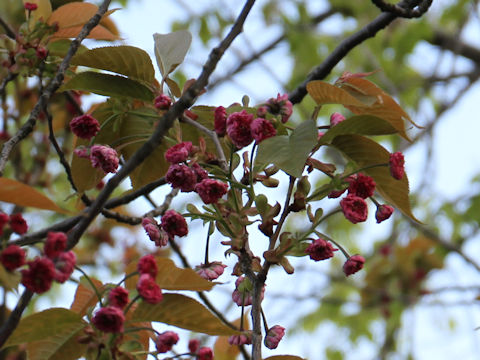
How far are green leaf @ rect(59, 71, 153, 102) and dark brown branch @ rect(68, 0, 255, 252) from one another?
0.91 ft

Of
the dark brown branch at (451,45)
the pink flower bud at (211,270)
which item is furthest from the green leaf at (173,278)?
the dark brown branch at (451,45)

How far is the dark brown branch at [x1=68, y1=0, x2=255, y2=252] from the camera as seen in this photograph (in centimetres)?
60

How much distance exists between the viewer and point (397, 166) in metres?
0.89

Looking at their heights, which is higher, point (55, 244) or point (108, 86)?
point (108, 86)

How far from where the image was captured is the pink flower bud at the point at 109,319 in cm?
72

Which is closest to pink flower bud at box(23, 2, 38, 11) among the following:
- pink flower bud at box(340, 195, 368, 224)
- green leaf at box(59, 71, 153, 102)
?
green leaf at box(59, 71, 153, 102)

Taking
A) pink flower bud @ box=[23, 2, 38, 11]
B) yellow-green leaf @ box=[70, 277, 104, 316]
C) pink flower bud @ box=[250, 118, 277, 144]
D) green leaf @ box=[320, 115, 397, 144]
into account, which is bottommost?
yellow-green leaf @ box=[70, 277, 104, 316]

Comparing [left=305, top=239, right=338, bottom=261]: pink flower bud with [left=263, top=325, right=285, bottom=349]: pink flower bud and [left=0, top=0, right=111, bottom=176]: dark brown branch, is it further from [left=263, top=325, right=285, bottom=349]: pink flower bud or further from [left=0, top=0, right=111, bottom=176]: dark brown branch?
[left=0, top=0, right=111, bottom=176]: dark brown branch

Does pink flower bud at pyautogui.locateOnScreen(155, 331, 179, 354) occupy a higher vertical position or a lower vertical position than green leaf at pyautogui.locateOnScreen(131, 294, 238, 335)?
lower

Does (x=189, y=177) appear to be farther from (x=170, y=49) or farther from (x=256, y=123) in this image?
(x=170, y=49)

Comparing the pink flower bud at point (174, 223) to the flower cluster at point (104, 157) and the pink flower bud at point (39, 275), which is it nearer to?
the flower cluster at point (104, 157)

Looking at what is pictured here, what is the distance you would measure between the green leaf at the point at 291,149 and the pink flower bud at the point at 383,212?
0.20 m

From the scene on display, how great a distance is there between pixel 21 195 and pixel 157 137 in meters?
0.16

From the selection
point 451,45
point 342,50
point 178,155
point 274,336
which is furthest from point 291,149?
point 451,45
